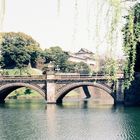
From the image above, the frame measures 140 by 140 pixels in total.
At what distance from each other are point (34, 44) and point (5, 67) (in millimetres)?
13167

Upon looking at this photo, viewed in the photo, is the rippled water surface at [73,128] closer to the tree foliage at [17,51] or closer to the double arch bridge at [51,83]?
the double arch bridge at [51,83]

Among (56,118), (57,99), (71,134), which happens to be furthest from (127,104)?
(71,134)

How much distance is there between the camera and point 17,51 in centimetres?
13650

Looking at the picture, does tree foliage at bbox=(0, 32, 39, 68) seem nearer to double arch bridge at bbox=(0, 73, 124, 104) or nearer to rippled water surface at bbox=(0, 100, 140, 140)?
double arch bridge at bbox=(0, 73, 124, 104)

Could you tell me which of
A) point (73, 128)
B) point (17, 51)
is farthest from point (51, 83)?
point (17, 51)

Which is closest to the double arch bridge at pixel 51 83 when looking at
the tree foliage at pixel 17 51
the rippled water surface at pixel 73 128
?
the rippled water surface at pixel 73 128

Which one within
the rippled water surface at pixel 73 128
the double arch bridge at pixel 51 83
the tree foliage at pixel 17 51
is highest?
the tree foliage at pixel 17 51

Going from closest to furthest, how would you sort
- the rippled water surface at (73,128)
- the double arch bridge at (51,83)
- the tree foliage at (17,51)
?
the rippled water surface at (73,128) → the double arch bridge at (51,83) → the tree foliage at (17,51)

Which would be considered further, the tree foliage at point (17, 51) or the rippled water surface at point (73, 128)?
the tree foliage at point (17, 51)

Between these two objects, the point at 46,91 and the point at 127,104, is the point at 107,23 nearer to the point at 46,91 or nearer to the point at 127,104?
the point at 127,104

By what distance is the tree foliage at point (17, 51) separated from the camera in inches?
5359

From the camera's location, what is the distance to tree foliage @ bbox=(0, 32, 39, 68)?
13612cm

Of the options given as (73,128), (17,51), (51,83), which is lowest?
(73,128)

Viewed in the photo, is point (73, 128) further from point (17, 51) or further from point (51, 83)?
point (17, 51)
